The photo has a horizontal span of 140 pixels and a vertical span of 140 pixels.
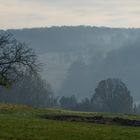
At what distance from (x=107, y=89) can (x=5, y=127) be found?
396 feet

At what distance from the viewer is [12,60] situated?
58.9 metres

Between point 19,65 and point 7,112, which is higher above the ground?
point 19,65

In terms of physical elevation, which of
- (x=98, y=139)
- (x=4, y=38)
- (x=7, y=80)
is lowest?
(x=98, y=139)

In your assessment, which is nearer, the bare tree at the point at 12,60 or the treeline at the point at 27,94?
the bare tree at the point at 12,60

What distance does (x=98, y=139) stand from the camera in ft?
122

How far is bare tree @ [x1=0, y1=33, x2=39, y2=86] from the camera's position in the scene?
189 feet

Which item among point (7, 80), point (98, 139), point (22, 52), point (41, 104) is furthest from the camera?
point (41, 104)

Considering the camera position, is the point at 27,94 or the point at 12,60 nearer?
the point at 12,60

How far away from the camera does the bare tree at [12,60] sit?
57.7m

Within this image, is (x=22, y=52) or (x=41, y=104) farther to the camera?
(x=41, y=104)

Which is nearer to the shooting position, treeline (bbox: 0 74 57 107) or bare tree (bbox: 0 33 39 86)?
bare tree (bbox: 0 33 39 86)

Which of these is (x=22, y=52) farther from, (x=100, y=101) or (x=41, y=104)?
(x=41, y=104)

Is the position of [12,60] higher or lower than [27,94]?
higher

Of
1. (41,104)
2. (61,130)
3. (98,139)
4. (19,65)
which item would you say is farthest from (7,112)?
(41,104)
